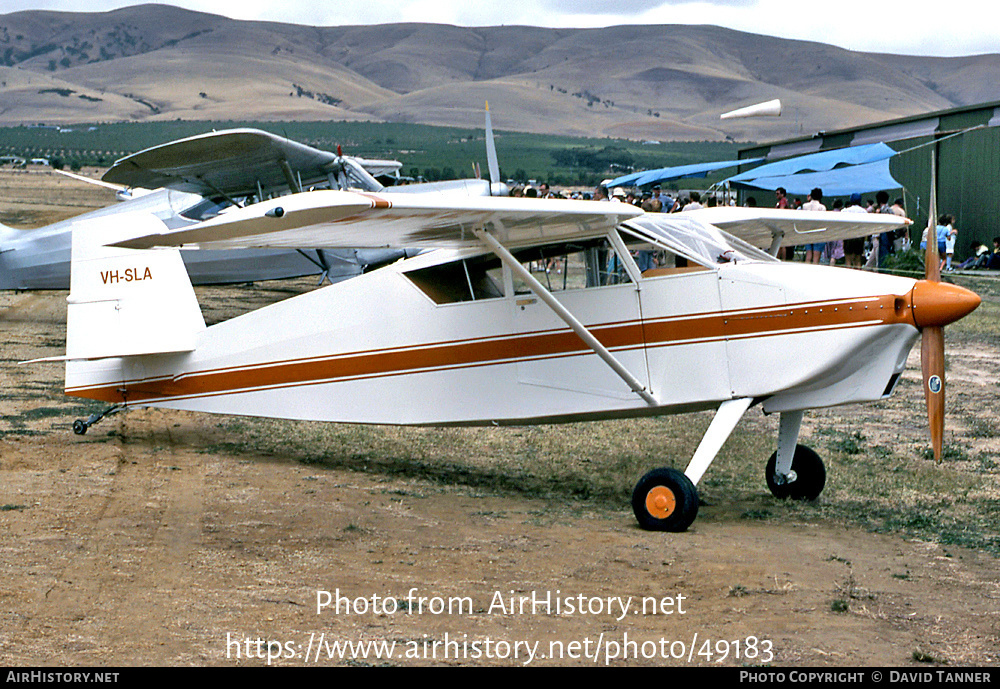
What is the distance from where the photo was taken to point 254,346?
26.7ft

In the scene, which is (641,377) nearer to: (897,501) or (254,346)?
(897,501)

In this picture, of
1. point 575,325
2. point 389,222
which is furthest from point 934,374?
point 389,222

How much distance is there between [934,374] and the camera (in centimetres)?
622

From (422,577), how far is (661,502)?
1.74 meters

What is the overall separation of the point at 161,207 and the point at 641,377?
43.1ft

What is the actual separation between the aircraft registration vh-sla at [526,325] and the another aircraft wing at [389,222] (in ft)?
0.06

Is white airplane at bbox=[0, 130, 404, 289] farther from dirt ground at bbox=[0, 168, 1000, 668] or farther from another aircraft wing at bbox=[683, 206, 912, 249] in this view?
another aircraft wing at bbox=[683, 206, 912, 249]

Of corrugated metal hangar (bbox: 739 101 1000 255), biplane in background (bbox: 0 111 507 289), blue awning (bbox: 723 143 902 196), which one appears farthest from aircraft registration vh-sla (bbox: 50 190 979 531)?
corrugated metal hangar (bbox: 739 101 1000 255)

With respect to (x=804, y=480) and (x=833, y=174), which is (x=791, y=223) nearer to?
(x=804, y=480)

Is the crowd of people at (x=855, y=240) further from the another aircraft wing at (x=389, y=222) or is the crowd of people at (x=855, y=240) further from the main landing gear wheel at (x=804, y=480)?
the another aircraft wing at (x=389, y=222)

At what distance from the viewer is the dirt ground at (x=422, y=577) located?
14.4 feet

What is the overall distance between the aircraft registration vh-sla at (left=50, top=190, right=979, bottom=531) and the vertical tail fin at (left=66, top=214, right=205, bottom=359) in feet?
0.05

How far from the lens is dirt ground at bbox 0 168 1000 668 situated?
→ 14.4 feet

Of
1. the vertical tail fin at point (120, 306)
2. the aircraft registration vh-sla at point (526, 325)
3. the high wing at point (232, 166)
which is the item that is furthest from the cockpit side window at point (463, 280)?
the high wing at point (232, 166)
